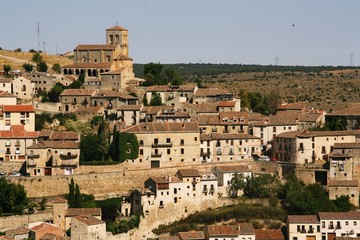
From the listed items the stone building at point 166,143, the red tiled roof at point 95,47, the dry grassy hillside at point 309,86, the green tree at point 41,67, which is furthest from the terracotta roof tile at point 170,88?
the dry grassy hillside at point 309,86

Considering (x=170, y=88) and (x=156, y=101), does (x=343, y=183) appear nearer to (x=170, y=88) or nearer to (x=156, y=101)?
(x=156, y=101)

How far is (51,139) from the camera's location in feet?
212

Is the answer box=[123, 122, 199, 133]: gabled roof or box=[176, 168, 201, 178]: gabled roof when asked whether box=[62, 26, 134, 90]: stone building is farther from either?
box=[176, 168, 201, 178]: gabled roof

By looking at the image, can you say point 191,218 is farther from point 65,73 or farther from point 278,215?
point 65,73

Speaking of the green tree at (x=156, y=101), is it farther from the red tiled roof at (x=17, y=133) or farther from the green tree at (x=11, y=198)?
the green tree at (x=11, y=198)

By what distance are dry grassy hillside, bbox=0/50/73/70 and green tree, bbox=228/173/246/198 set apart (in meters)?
41.1

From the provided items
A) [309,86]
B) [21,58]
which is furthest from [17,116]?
[309,86]

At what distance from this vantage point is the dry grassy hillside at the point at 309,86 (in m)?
109

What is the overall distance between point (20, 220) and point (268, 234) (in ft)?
54.5

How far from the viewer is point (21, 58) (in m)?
104

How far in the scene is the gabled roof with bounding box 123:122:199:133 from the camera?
6594 centimetres

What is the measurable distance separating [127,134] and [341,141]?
16.8 meters

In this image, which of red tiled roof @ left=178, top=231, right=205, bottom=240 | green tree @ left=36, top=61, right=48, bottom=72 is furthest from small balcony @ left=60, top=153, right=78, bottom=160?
Result: green tree @ left=36, top=61, right=48, bottom=72

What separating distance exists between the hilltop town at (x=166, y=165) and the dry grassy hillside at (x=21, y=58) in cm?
2281
